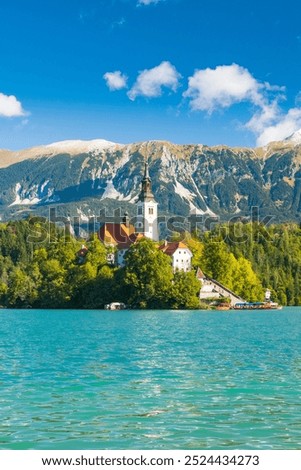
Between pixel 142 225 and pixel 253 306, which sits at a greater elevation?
pixel 142 225

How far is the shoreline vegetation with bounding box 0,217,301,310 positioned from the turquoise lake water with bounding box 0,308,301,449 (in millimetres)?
70004

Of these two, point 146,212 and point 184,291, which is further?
point 146,212

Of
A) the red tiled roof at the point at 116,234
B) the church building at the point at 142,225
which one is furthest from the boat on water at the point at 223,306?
the church building at the point at 142,225

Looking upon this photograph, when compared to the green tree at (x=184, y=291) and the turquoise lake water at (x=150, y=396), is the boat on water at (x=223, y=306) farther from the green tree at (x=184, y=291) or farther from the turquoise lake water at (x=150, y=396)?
the turquoise lake water at (x=150, y=396)

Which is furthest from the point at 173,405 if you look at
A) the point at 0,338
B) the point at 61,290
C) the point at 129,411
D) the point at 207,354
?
the point at 61,290

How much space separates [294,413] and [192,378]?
8.27m

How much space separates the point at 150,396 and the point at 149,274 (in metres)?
91.5

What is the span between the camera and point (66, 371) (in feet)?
105

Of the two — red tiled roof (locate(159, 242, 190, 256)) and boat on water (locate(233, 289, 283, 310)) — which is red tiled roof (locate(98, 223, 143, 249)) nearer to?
red tiled roof (locate(159, 242, 190, 256))

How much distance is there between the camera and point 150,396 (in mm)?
24938

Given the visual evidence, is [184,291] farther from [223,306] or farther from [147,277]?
[223,306]

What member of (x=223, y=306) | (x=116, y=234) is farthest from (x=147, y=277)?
(x=116, y=234)

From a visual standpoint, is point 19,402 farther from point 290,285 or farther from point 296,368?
point 290,285

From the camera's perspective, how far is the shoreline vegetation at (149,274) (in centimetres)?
11712
